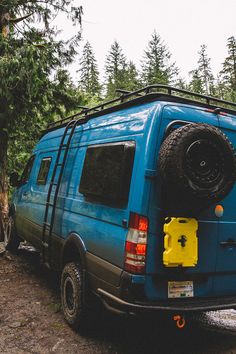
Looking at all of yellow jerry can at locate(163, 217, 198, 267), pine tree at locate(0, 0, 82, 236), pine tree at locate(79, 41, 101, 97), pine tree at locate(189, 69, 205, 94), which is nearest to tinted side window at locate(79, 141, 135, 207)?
yellow jerry can at locate(163, 217, 198, 267)

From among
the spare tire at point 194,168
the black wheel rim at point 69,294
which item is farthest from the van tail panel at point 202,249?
the black wheel rim at point 69,294

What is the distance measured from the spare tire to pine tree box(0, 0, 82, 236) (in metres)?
6.20

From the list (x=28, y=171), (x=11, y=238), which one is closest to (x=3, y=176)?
(x=11, y=238)

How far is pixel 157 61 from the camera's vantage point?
39719 millimetres

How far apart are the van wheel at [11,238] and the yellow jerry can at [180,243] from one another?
5.50 metres

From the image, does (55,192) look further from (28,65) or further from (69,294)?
(28,65)

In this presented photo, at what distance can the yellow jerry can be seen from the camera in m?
3.40

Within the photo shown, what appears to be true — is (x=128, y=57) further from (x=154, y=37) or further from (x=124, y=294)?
(x=124, y=294)

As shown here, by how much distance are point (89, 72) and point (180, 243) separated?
46.7 meters

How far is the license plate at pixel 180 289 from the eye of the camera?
351cm

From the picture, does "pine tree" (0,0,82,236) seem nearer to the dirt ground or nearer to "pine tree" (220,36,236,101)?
the dirt ground

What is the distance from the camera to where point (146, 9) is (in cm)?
904

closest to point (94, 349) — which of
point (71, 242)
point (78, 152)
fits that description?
point (71, 242)

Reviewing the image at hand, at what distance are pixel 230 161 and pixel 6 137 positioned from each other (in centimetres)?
765
